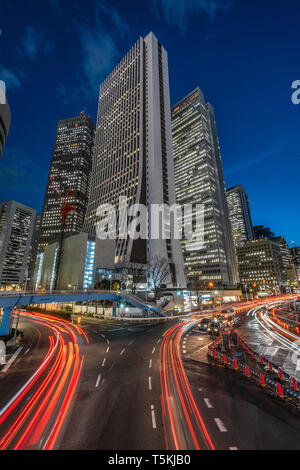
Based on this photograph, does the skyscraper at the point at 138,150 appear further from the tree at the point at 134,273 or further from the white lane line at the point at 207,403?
the white lane line at the point at 207,403

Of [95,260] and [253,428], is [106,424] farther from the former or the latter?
[95,260]

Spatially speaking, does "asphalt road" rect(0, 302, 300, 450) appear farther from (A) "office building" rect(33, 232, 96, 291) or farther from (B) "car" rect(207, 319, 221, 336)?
(A) "office building" rect(33, 232, 96, 291)

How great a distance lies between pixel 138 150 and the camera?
375ft

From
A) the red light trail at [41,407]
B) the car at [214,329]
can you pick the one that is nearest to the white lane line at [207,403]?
the red light trail at [41,407]

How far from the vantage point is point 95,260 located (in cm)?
9381

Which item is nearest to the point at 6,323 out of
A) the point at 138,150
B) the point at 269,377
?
the point at 269,377

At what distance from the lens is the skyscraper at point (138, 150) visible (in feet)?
345

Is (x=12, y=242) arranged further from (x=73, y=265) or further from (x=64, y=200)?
(x=73, y=265)

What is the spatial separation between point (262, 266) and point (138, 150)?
136607 millimetres

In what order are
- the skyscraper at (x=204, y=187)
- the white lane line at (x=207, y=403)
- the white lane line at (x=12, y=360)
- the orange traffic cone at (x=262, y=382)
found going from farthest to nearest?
the skyscraper at (x=204, y=187), the white lane line at (x=12, y=360), the orange traffic cone at (x=262, y=382), the white lane line at (x=207, y=403)

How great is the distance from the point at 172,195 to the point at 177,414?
114018mm

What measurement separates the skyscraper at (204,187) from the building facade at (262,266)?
114 ft

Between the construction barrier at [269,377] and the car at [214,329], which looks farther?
the car at [214,329]

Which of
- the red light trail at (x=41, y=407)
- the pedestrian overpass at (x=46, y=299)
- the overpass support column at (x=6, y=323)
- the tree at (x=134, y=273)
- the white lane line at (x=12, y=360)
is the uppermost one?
the tree at (x=134, y=273)
